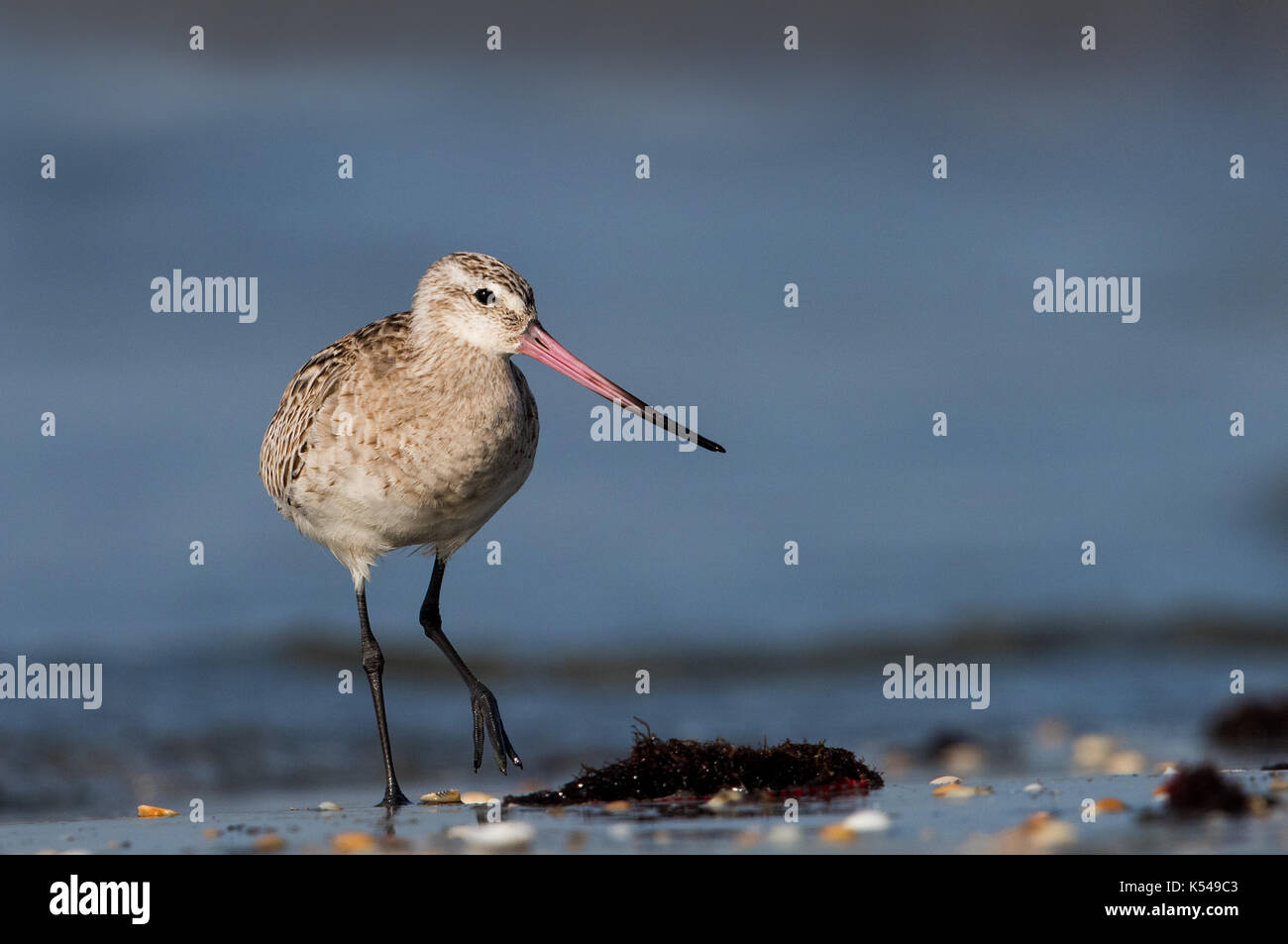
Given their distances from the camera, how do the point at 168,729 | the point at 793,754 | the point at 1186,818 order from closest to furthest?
the point at 1186,818
the point at 793,754
the point at 168,729

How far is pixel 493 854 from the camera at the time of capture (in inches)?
222

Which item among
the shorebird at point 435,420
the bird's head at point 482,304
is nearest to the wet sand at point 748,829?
the shorebird at point 435,420

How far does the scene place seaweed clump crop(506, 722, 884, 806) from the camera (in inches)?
282

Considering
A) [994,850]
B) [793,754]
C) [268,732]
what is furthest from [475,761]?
[268,732]

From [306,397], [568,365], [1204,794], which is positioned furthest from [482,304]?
[1204,794]

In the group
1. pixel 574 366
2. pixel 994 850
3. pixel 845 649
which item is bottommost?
pixel 994 850

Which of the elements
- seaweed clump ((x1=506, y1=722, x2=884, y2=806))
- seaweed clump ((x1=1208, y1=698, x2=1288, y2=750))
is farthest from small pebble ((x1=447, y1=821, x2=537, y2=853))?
seaweed clump ((x1=1208, y1=698, x2=1288, y2=750))

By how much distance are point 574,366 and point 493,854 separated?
3183 mm

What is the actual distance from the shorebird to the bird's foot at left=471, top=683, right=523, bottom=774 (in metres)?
0.01

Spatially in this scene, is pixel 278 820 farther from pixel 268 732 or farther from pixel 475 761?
pixel 268 732

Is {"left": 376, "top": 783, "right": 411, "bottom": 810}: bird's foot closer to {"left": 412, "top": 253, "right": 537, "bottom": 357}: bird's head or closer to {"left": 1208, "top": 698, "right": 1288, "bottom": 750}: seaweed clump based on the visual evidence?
{"left": 412, "top": 253, "right": 537, "bottom": 357}: bird's head

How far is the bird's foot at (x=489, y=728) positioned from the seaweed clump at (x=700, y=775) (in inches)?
41.8

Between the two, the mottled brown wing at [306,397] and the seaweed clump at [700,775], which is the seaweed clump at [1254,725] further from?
the mottled brown wing at [306,397]

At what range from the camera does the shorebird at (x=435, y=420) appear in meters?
7.98
